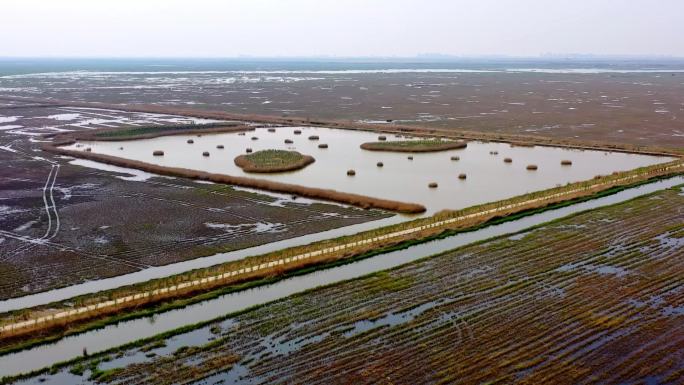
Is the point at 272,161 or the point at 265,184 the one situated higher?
the point at 272,161

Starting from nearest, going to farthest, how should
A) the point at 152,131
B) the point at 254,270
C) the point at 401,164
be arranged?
1. the point at 254,270
2. the point at 401,164
3. the point at 152,131

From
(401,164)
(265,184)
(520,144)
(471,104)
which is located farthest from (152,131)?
(471,104)

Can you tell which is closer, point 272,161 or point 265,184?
point 265,184

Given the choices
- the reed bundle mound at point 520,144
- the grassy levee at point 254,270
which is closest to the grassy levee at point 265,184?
the grassy levee at point 254,270

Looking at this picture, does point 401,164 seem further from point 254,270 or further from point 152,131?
point 152,131

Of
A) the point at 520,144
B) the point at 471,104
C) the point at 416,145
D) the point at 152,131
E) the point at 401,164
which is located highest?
the point at 471,104

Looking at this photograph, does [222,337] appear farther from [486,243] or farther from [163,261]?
[486,243]
